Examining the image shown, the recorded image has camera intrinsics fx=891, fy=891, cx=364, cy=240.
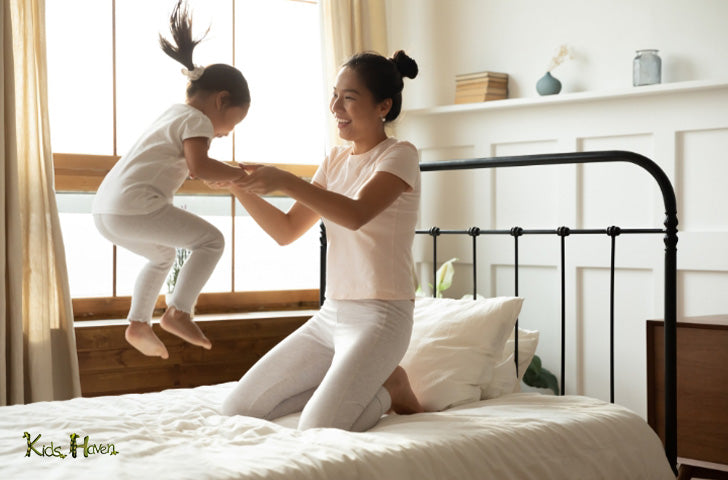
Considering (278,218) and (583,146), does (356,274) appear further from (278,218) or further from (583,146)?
(583,146)

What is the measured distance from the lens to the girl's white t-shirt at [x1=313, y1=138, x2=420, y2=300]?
2.19m

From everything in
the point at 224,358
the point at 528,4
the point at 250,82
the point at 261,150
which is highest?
the point at 528,4

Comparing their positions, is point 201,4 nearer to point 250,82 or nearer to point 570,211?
point 250,82

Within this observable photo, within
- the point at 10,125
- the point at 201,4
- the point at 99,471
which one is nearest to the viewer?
the point at 99,471

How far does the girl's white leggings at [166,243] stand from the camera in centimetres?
217

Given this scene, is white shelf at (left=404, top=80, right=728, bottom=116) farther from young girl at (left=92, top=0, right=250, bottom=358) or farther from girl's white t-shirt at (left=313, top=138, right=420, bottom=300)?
A: young girl at (left=92, top=0, right=250, bottom=358)

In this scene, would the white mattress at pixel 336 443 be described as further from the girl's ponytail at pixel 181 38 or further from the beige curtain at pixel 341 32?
the beige curtain at pixel 341 32

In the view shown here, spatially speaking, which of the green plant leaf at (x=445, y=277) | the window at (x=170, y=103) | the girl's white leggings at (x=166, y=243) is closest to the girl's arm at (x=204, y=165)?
the girl's white leggings at (x=166, y=243)

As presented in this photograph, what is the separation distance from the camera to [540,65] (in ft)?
13.3

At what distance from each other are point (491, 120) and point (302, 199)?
2263mm

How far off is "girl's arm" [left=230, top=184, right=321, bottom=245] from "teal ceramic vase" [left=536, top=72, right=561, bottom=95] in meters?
1.78

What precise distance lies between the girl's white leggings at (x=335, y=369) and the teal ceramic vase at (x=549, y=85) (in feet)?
6.56

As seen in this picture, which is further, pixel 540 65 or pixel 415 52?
pixel 415 52

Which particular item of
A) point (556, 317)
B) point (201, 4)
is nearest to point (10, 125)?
point (201, 4)
